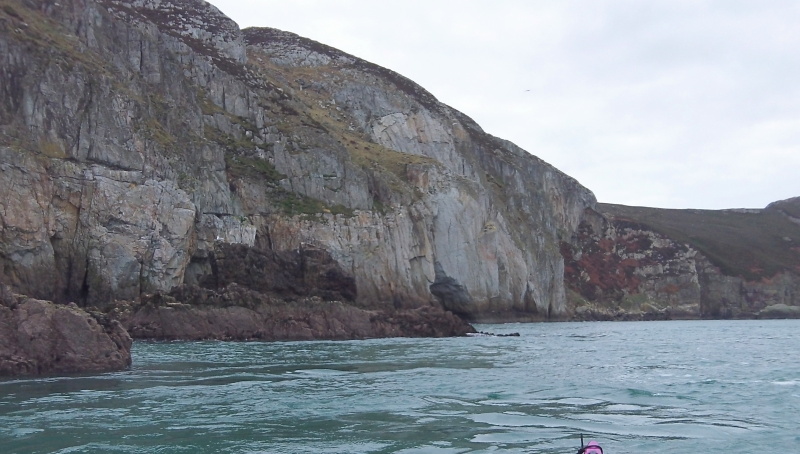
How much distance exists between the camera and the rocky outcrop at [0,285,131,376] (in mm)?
25500

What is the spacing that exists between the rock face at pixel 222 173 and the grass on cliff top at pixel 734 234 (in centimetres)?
4396

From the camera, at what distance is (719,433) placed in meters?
16.7

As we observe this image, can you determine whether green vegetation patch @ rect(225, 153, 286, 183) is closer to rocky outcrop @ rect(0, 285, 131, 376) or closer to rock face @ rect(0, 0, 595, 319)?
rock face @ rect(0, 0, 595, 319)

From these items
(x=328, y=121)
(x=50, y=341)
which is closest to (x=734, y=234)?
(x=328, y=121)

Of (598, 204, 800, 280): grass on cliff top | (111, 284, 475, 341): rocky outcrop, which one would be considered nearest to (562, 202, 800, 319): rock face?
(598, 204, 800, 280): grass on cliff top

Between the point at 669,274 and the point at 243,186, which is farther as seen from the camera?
the point at 669,274

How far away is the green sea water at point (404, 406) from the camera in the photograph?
51.3 feet

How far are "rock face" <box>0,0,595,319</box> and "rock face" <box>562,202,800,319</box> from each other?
57.1 ft

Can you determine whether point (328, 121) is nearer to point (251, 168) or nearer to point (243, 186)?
point (251, 168)

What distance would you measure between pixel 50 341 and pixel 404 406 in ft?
43.9

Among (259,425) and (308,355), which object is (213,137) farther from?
(259,425)

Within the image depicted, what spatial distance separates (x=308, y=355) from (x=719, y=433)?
2253 cm

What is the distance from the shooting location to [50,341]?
2628 centimetres

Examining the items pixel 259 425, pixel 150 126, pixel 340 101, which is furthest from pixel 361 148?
pixel 259 425
